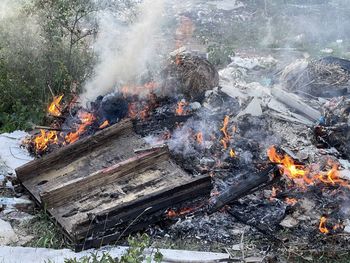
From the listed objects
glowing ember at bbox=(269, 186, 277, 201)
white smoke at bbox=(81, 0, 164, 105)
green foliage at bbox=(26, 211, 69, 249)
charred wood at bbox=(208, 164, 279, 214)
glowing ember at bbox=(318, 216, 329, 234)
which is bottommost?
glowing ember at bbox=(318, 216, 329, 234)

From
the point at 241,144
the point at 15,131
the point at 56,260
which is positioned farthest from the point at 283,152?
the point at 15,131

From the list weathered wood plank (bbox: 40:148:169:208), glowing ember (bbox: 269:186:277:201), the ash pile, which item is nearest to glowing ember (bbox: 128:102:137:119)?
the ash pile

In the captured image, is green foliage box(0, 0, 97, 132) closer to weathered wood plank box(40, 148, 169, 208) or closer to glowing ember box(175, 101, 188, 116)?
glowing ember box(175, 101, 188, 116)

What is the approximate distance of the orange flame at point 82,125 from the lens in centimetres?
766

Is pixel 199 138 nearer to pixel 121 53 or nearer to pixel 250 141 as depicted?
pixel 250 141

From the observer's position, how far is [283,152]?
7199 mm

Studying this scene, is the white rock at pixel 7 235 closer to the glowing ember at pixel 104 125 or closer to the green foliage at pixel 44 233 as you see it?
the green foliage at pixel 44 233

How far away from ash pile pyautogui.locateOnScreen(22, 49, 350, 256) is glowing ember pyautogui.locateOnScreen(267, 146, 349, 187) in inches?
0.6

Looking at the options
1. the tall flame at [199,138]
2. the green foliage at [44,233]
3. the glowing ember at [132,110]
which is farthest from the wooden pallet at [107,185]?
the tall flame at [199,138]

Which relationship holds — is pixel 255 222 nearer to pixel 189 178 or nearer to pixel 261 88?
pixel 189 178

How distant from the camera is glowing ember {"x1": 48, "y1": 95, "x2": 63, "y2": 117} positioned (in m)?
8.35

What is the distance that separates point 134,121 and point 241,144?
1.90 metres

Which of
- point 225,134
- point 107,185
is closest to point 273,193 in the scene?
point 225,134

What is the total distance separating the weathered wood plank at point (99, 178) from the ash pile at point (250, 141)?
0.47m
